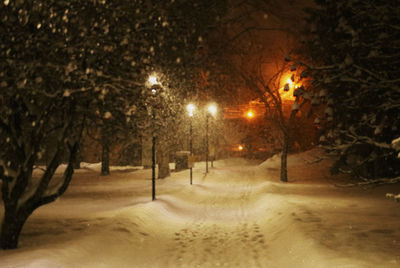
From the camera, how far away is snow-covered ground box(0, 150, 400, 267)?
27.1 ft

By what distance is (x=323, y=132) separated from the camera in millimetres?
24906

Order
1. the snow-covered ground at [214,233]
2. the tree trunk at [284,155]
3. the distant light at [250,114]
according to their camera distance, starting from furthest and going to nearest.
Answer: the distant light at [250,114] → the tree trunk at [284,155] → the snow-covered ground at [214,233]

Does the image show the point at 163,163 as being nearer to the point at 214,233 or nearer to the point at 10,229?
the point at 214,233

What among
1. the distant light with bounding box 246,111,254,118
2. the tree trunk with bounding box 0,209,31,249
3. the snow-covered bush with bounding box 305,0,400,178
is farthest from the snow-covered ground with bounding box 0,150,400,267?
the distant light with bounding box 246,111,254,118

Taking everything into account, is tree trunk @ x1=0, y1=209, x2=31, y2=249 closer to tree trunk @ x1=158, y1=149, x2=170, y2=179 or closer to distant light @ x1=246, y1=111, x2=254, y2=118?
tree trunk @ x1=158, y1=149, x2=170, y2=179

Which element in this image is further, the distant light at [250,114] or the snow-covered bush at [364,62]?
the distant light at [250,114]

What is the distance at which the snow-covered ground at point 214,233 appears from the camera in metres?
8.27

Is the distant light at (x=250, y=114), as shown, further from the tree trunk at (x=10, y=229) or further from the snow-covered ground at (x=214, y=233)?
the tree trunk at (x=10, y=229)

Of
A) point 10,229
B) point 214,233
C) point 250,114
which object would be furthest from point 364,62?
point 250,114

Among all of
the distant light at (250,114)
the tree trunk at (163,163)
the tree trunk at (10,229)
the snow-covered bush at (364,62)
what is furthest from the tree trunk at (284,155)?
the distant light at (250,114)

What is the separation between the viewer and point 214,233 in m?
12.4

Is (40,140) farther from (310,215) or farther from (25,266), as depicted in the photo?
(310,215)

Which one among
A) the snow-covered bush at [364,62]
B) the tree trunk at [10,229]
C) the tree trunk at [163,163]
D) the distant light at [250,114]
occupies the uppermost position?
the distant light at [250,114]

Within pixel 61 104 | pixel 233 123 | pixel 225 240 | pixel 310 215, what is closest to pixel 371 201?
pixel 310 215
